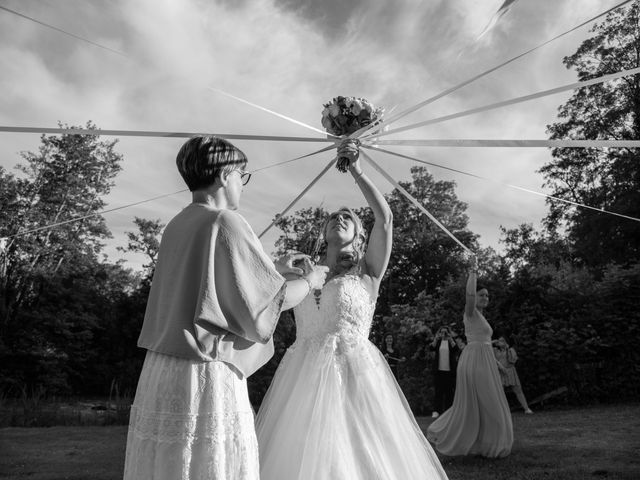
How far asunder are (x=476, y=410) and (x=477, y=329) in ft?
4.14

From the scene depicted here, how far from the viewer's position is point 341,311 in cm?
385

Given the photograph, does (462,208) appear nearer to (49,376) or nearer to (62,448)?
(49,376)

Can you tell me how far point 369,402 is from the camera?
3.48 m

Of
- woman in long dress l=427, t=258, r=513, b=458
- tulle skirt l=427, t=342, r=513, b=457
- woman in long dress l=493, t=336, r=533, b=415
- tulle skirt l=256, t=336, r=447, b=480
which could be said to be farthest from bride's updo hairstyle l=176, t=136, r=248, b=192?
woman in long dress l=493, t=336, r=533, b=415

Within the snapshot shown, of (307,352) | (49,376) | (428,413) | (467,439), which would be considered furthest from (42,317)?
(307,352)

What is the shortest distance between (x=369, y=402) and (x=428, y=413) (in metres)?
12.2

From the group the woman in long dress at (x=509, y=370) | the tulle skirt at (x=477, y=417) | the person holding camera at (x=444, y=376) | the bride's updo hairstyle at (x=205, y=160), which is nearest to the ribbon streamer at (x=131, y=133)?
the bride's updo hairstyle at (x=205, y=160)

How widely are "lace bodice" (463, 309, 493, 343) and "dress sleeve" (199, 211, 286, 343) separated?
6.87 metres

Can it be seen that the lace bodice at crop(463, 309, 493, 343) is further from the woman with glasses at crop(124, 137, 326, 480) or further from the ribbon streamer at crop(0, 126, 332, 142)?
the woman with glasses at crop(124, 137, 326, 480)

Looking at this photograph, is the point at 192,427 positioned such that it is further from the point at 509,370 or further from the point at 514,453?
the point at 509,370

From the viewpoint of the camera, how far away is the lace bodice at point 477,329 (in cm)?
865

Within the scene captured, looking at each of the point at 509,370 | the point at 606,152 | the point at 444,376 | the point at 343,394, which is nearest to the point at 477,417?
the point at 343,394

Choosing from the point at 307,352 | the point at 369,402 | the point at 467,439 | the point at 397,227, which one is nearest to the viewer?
the point at 369,402

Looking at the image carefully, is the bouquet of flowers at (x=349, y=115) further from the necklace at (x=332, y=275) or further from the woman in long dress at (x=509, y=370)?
the woman in long dress at (x=509, y=370)
